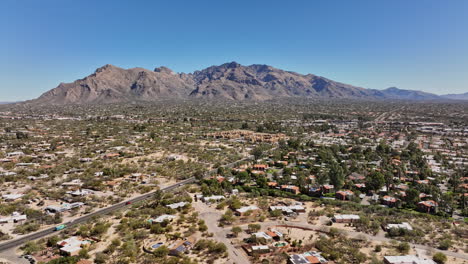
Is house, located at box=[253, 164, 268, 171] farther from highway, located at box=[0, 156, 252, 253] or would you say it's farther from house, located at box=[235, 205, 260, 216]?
house, located at box=[235, 205, 260, 216]

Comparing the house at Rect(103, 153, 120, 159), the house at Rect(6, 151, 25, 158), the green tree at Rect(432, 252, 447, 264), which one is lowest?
the green tree at Rect(432, 252, 447, 264)

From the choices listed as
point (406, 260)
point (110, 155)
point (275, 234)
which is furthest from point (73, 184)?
point (406, 260)

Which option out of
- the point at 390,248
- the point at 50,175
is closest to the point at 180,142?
the point at 50,175

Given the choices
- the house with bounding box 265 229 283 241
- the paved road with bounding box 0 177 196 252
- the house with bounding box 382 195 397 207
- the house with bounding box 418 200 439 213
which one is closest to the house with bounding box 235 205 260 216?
the house with bounding box 265 229 283 241

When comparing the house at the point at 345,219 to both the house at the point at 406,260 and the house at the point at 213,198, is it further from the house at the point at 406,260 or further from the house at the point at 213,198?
the house at the point at 213,198

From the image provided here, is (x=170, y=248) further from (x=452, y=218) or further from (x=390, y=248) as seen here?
(x=452, y=218)

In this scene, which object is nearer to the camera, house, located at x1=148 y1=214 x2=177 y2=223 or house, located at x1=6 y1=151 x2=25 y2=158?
house, located at x1=148 y1=214 x2=177 y2=223

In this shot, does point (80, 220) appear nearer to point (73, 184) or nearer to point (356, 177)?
point (73, 184)

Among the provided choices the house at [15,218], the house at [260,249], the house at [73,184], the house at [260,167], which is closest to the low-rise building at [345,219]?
the house at [260,249]
